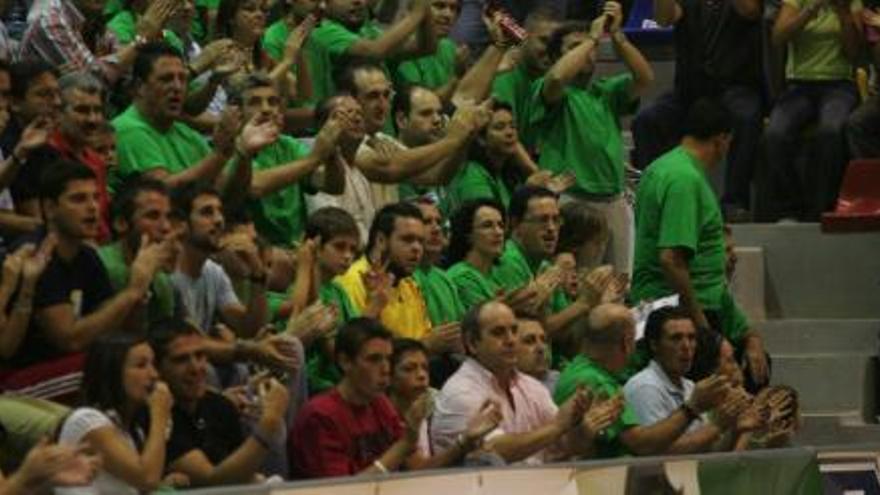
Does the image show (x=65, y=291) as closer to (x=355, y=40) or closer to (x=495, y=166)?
(x=495, y=166)

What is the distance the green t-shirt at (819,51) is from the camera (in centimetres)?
1875

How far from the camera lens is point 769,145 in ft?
61.3

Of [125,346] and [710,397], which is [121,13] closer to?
[710,397]

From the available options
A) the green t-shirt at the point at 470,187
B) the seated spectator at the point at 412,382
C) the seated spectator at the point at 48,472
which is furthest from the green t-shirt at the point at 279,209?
the seated spectator at the point at 48,472

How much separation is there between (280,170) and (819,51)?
197 inches

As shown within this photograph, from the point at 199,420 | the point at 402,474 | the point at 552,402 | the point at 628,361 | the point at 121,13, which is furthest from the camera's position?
the point at 121,13

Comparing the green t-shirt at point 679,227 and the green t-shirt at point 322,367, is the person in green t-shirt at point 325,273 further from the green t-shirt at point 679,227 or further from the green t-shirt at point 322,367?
the green t-shirt at point 679,227

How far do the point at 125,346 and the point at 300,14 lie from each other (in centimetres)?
627

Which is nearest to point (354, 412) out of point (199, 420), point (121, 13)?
point (199, 420)

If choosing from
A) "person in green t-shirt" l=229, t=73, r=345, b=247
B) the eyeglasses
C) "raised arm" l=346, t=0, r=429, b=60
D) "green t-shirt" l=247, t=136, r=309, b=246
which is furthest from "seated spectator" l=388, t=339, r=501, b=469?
"raised arm" l=346, t=0, r=429, b=60

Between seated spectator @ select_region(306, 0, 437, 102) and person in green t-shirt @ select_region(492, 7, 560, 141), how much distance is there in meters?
0.48

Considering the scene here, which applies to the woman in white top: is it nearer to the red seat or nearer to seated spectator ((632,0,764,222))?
the red seat

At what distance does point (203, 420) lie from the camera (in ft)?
40.5

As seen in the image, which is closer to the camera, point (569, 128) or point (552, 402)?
point (552, 402)
